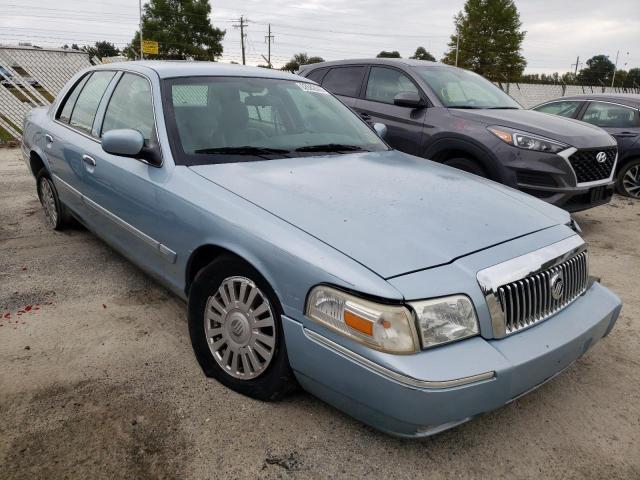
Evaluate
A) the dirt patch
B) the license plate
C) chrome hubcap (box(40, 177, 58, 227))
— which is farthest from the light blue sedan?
the license plate

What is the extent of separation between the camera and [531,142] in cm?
497

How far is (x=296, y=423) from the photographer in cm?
230

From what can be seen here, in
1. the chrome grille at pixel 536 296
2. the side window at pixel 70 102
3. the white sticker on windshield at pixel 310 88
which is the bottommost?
the chrome grille at pixel 536 296

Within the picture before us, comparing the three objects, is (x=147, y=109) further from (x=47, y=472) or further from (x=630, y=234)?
(x=630, y=234)

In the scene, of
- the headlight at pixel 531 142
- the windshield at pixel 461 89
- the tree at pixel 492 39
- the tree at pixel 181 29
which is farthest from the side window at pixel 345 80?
the tree at pixel 181 29

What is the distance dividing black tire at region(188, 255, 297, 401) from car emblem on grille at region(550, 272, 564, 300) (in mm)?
1144

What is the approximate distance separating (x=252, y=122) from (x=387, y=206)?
1.14 metres

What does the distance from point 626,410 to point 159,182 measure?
2560 mm

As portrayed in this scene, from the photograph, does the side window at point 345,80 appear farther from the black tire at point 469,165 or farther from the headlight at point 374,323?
the headlight at point 374,323

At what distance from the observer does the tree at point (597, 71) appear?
74.5 m

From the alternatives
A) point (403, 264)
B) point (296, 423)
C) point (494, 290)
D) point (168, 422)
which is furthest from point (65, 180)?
point (494, 290)

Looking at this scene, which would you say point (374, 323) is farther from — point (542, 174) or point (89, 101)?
point (542, 174)

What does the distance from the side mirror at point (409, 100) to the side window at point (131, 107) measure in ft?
9.75

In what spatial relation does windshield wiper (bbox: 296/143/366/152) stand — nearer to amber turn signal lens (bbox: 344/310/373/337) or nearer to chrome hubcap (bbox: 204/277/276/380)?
chrome hubcap (bbox: 204/277/276/380)
